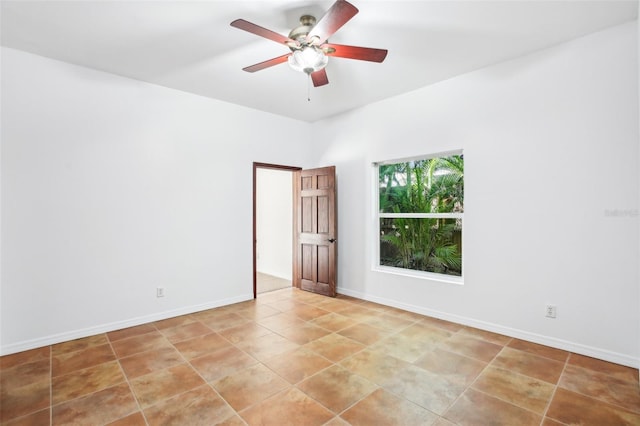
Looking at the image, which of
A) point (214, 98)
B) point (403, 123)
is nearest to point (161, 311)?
point (214, 98)

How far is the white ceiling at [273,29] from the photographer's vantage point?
2418mm

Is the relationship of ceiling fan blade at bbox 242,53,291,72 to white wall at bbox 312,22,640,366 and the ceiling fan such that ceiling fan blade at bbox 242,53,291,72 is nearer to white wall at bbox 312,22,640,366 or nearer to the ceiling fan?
the ceiling fan

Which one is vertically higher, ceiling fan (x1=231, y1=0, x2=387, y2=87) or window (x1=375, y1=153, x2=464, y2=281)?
ceiling fan (x1=231, y1=0, x2=387, y2=87)

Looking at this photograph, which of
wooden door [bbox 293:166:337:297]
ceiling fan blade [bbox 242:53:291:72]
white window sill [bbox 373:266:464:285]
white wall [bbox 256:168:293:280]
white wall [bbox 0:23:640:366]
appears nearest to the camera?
ceiling fan blade [bbox 242:53:291:72]

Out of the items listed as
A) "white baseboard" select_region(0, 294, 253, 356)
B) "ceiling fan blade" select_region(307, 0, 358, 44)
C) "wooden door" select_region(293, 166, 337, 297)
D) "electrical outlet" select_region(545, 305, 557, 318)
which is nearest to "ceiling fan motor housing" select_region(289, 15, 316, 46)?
"ceiling fan blade" select_region(307, 0, 358, 44)

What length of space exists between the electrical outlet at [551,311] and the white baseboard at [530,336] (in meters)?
0.21

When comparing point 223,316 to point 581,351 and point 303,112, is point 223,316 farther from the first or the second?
point 581,351

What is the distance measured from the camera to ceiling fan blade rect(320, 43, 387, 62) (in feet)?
7.96

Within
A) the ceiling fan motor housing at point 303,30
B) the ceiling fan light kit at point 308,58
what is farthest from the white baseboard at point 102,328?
the ceiling fan motor housing at point 303,30

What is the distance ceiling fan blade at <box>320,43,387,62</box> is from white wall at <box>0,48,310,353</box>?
245cm

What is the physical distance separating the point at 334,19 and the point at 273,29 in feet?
2.83

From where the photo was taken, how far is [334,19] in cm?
206

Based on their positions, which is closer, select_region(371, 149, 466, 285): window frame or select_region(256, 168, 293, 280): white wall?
select_region(371, 149, 466, 285): window frame

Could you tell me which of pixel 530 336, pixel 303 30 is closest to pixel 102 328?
pixel 303 30
